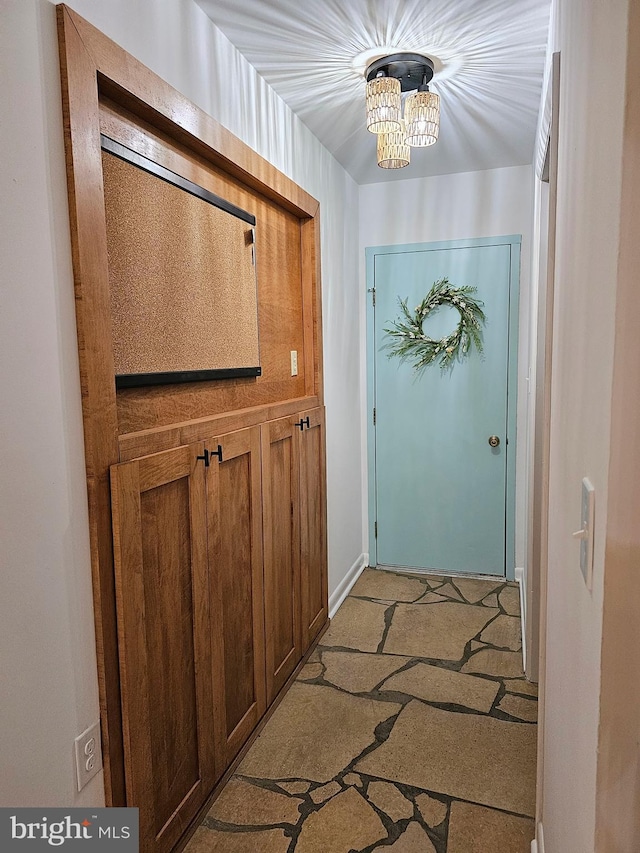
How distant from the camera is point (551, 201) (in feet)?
5.34

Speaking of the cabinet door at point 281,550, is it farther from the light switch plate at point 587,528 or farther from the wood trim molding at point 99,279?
the light switch plate at point 587,528

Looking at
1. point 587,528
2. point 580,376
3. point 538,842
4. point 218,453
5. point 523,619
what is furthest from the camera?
point 523,619

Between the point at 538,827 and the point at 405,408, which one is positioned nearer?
the point at 538,827

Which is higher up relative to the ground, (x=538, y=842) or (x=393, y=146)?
(x=393, y=146)

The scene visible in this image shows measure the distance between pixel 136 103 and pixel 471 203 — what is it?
254 centimetres

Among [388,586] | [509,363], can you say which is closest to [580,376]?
[509,363]

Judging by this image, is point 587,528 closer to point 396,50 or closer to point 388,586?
point 396,50

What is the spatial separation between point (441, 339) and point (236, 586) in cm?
223

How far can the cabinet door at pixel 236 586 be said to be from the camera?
1974 mm

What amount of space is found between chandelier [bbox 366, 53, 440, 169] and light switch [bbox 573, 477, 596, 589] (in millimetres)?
1885

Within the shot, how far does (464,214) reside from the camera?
3.66 meters

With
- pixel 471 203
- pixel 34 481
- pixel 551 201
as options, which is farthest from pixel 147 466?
pixel 471 203

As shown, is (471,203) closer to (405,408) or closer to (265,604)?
(405,408)

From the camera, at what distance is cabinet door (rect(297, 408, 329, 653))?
2.79 metres
